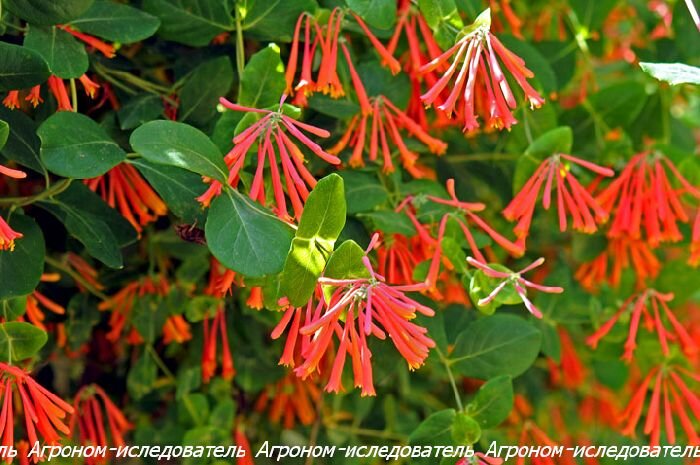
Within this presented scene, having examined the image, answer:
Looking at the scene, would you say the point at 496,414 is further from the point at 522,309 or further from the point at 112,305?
the point at 112,305

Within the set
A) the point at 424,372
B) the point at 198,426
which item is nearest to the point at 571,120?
the point at 424,372

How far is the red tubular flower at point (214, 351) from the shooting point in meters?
0.86

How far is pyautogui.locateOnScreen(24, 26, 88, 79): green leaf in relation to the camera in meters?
0.65

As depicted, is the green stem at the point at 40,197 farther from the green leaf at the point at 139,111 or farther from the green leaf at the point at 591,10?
the green leaf at the point at 591,10

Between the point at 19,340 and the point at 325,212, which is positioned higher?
the point at 325,212

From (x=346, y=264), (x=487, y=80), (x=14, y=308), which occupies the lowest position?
(x=14, y=308)

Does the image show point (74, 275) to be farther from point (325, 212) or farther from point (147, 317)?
point (325, 212)

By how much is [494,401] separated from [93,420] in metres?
0.42

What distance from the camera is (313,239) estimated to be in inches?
23.3

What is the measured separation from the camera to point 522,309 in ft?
3.07

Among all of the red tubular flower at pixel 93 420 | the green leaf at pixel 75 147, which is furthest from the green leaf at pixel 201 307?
the green leaf at pixel 75 147

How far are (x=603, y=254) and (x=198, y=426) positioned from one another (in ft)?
1.56

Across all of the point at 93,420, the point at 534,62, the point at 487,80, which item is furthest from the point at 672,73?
the point at 93,420

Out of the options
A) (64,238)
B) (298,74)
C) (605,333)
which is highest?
(298,74)
